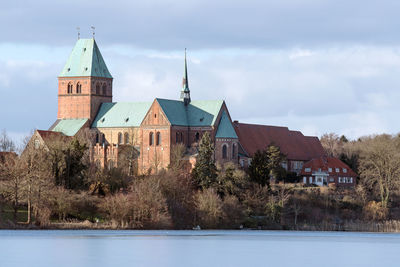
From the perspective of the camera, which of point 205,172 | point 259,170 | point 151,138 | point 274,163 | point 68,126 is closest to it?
point 205,172

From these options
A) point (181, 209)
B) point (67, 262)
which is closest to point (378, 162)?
point (181, 209)

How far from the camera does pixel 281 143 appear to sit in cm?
11500

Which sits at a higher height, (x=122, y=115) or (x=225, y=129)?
(x=122, y=115)

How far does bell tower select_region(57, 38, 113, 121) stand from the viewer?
11469 cm

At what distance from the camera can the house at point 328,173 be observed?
106m

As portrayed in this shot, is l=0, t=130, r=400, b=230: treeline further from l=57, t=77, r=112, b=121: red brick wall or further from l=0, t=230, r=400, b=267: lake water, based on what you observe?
l=57, t=77, r=112, b=121: red brick wall

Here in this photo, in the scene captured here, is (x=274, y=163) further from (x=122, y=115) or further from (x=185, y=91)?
(x=122, y=115)

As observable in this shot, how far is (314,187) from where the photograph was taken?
98938mm

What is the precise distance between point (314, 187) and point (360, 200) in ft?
22.3

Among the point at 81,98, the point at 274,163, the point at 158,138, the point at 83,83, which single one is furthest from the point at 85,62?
the point at 274,163

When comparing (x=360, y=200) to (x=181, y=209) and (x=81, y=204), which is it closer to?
(x=181, y=209)

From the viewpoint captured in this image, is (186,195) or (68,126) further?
(68,126)

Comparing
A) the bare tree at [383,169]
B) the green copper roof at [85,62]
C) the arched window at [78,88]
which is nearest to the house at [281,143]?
the bare tree at [383,169]

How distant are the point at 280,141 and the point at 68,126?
24.6 m
